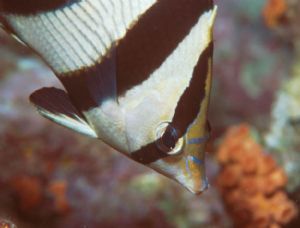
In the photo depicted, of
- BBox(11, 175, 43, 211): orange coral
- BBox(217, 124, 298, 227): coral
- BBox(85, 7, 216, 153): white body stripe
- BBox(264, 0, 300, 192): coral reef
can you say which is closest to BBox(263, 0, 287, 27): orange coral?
BBox(264, 0, 300, 192): coral reef

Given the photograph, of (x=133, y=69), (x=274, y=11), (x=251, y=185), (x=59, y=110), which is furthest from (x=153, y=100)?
(x=274, y=11)

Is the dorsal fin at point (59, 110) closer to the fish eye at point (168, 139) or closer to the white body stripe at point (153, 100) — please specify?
the white body stripe at point (153, 100)

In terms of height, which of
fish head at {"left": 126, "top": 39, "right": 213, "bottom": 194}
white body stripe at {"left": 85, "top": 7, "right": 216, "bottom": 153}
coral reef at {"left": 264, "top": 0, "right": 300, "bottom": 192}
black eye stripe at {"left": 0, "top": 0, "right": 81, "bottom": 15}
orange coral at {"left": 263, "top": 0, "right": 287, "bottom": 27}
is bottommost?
coral reef at {"left": 264, "top": 0, "right": 300, "bottom": 192}

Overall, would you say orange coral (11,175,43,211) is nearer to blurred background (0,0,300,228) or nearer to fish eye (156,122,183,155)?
blurred background (0,0,300,228)

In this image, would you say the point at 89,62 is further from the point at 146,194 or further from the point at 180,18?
the point at 146,194

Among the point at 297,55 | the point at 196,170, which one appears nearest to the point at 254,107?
the point at 297,55

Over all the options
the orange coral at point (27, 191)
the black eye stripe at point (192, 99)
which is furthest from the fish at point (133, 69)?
the orange coral at point (27, 191)
